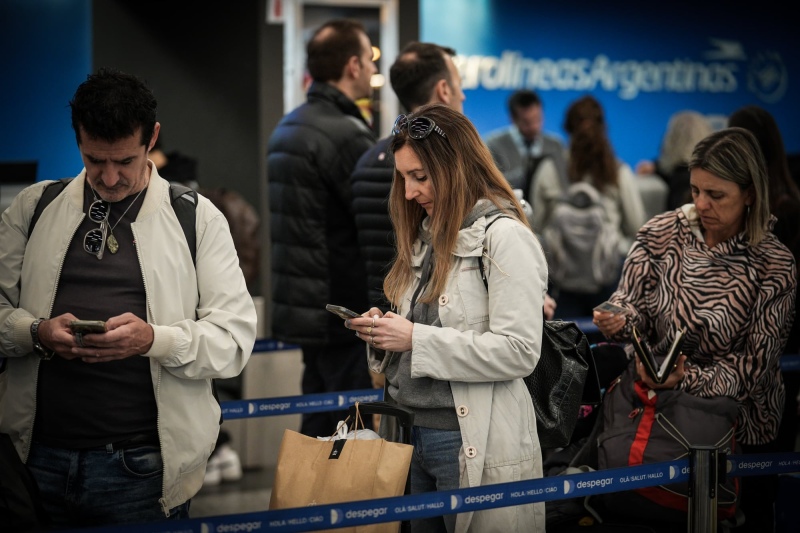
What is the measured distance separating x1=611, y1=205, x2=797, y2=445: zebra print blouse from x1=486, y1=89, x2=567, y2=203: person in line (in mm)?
3745

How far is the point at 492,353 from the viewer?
9.55 feet

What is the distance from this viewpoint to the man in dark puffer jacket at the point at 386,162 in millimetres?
4273

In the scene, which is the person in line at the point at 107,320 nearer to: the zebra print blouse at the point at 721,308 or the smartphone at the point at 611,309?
the smartphone at the point at 611,309

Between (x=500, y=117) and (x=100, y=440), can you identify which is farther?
(x=500, y=117)

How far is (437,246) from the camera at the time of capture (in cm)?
307

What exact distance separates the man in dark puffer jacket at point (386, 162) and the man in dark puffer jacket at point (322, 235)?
270mm

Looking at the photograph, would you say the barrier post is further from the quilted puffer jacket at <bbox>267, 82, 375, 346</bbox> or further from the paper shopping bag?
the quilted puffer jacket at <bbox>267, 82, 375, 346</bbox>

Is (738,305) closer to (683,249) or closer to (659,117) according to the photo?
(683,249)

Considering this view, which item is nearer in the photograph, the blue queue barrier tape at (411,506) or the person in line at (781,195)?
the blue queue barrier tape at (411,506)

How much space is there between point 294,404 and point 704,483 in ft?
5.15

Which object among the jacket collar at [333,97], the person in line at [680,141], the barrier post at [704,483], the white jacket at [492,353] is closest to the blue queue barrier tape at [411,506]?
the white jacket at [492,353]

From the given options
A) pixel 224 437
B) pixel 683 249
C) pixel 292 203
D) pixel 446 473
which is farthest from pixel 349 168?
pixel 224 437

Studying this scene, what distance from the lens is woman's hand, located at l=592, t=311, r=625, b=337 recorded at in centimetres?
373

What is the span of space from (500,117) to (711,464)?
20.4 feet
